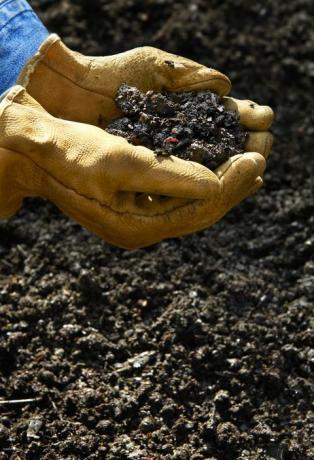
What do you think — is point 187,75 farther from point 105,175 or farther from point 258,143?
point 105,175

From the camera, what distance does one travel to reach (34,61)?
1.88m

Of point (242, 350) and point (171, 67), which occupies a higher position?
point (171, 67)

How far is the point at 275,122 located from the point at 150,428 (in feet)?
4.34

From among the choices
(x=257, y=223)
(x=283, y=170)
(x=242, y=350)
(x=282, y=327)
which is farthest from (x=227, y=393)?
(x=283, y=170)

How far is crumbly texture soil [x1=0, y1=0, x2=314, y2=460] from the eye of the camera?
2.00 meters

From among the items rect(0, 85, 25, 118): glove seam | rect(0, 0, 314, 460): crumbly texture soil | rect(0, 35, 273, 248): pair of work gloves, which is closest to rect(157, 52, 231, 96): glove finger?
rect(0, 35, 273, 248): pair of work gloves

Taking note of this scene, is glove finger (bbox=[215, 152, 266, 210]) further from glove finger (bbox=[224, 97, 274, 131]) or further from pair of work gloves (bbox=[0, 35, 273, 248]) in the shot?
glove finger (bbox=[224, 97, 274, 131])

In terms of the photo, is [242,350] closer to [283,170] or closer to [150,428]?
[150,428]

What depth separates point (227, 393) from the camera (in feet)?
6.77

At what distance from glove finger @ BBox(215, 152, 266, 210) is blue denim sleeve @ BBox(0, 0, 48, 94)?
546 millimetres

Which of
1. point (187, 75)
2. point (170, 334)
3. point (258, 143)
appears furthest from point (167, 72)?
point (170, 334)

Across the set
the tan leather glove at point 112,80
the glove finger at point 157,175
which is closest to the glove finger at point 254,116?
the tan leather glove at point 112,80

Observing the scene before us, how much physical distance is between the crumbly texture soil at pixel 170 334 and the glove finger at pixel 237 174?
1.85 ft

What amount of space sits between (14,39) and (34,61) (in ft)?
0.25
